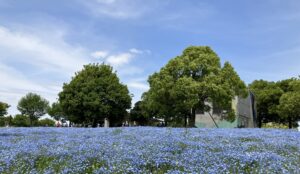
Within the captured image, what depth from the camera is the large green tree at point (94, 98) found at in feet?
174

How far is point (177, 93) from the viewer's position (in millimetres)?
37875

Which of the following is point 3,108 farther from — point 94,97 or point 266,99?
point 266,99

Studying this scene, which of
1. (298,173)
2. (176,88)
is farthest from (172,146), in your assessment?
(176,88)

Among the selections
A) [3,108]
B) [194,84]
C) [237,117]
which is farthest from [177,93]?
[3,108]

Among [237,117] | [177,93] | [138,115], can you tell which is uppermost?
[177,93]

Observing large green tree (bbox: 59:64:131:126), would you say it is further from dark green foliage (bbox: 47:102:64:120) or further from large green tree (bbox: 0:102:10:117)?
large green tree (bbox: 0:102:10:117)

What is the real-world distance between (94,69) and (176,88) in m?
23.7

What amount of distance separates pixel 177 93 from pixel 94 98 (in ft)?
61.2

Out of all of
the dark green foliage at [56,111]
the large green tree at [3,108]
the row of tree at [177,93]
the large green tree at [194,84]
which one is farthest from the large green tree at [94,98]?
the large green tree at [3,108]

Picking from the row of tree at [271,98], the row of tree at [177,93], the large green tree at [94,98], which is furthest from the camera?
the row of tree at [271,98]

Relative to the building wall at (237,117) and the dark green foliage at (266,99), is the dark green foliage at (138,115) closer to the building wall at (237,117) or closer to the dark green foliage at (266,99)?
the building wall at (237,117)

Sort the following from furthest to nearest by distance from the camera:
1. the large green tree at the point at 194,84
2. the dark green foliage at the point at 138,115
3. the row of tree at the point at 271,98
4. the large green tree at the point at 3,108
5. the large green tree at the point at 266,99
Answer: the large green tree at the point at 3,108 < the dark green foliage at the point at 138,115 < the large green tree at the point at 266,99 < the row of tree at the point at 271,98 < the large green tree at the point at 194,84

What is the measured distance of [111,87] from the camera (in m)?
54.8

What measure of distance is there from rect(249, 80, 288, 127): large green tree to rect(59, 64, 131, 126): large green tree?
34141 millimetres
